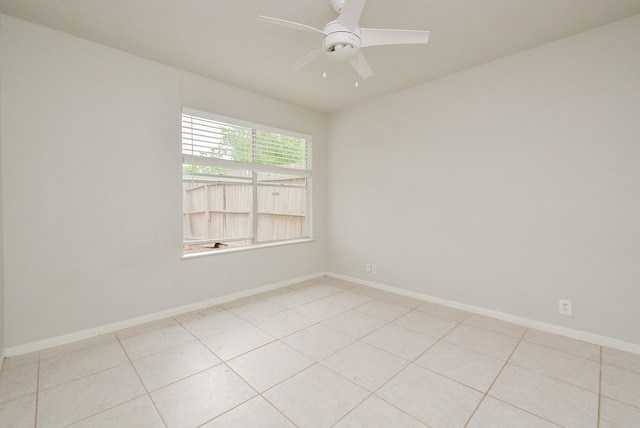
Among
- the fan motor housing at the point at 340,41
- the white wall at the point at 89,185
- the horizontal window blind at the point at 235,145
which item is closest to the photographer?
the fan motor housing at the point at 340,41

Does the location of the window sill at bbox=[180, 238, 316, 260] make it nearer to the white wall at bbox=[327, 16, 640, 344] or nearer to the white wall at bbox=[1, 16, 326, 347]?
the white wall at bbox=[1, 16, 326, 347]

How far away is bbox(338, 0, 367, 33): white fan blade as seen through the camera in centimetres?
152

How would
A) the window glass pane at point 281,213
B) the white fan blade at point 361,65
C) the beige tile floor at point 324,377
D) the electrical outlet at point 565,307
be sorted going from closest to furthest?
→ 1. the beige tile floor at point 324,377
2. the white fan blade at point 361,65
3. the electrical outlet at point 565,307
4. the window glass pane at point 281,213

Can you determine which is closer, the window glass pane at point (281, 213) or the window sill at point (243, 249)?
the window sill at point (243, 249)

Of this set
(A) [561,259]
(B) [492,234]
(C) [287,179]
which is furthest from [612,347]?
(C) [287,179]

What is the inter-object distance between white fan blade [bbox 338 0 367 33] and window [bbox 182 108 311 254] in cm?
216

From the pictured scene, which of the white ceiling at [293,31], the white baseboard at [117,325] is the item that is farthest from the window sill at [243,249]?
the white ceiling at [293,31]

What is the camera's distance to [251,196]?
3.84m

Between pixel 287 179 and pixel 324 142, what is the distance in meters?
0.92

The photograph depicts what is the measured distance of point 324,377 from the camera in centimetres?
199

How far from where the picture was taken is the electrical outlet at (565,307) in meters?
2.55

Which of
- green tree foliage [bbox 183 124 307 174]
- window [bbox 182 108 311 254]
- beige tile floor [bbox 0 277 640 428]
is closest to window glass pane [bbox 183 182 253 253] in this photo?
window [bbox 182 108 311 254]

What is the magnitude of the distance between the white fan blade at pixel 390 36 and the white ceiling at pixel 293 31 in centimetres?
38

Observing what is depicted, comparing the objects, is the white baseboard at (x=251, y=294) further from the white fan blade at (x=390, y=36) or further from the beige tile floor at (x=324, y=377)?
the white fan blade at (x=390, y=36)
